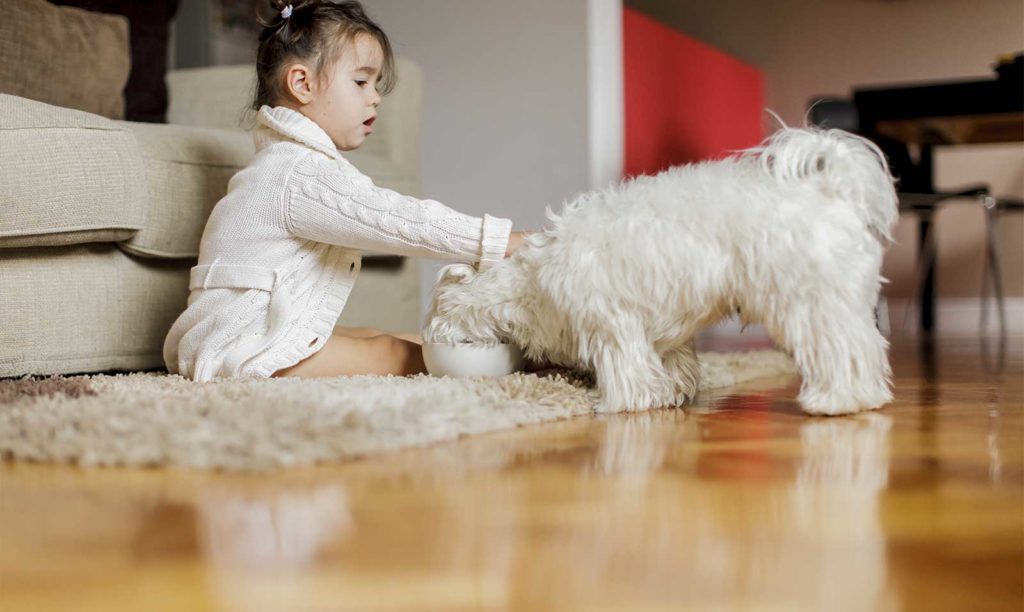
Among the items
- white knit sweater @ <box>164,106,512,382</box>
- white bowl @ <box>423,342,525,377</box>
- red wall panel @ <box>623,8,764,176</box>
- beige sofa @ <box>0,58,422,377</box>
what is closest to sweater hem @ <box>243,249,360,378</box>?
white knit sweater @ <box>164,106,512,382</box>

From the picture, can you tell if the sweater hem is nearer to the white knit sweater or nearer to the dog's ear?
the white knit sweater

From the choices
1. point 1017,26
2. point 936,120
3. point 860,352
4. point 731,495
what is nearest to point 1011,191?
point 1017,26

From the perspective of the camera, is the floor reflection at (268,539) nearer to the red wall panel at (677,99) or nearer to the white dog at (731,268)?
the white dog at (731,268)

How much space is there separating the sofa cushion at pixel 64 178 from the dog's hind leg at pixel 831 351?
3.11 ft

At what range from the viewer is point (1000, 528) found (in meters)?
0.64

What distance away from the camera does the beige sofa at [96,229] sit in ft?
4.75

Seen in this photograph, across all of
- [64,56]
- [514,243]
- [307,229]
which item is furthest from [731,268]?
[64,56]

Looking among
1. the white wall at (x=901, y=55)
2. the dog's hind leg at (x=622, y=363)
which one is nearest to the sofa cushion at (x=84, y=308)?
the dog's hind leg at (x=622, y=363)

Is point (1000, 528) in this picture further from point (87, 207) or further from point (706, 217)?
point (87, 207)

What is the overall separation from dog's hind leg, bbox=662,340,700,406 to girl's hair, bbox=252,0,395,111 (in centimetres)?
65

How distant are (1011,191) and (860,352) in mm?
4012

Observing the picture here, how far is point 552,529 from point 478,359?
0.71 meters

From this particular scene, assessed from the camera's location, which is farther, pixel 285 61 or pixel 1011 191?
pixel 1011 191

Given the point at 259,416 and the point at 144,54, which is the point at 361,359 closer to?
the point at 259,416
